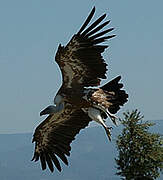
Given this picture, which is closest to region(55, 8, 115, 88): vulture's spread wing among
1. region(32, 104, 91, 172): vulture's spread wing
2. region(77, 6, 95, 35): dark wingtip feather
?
region(77, 6, 95, 35): dark wingtip feather

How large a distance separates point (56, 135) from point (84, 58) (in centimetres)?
351

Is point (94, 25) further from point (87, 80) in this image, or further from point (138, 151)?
point (138, 151)

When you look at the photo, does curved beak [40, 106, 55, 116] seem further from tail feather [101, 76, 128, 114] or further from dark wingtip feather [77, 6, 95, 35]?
dark wingtip feather [77, 6, 95, 35]

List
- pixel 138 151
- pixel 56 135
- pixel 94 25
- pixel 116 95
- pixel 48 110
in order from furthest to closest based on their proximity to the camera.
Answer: pixel 138 151 → pixel 56 135 → pixel 116 95 → pixel 48 110 → pixel 94 25

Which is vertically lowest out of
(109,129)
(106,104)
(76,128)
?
(109,129)

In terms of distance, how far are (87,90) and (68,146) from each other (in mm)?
2721

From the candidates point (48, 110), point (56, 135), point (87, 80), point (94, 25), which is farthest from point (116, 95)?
point (56, 135)

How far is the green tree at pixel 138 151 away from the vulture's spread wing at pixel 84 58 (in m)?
30.3

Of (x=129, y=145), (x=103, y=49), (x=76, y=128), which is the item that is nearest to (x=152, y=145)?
(x=129, y=145)

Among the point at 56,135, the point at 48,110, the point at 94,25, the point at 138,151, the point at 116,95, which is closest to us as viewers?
the point at 94,25

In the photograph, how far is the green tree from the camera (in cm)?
4534

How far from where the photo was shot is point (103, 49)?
14.8 meters

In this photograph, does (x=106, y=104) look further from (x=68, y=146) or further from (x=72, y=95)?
(x=68, y=146)

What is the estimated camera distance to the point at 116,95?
1644cm
